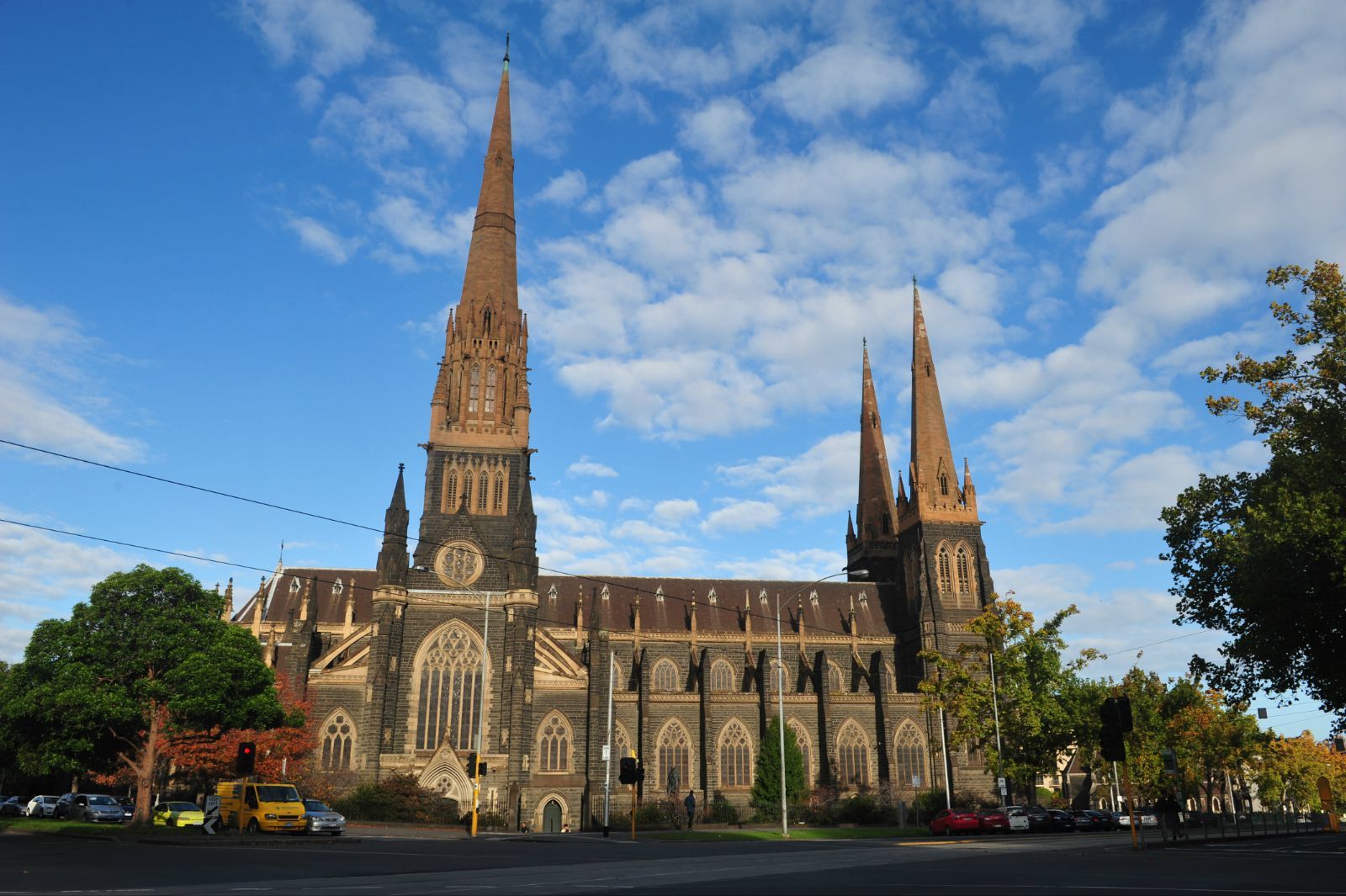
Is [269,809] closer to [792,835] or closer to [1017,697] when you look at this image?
[792,835]

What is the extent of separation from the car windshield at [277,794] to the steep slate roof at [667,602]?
34006 mm

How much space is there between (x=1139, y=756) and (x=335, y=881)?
52386 mm

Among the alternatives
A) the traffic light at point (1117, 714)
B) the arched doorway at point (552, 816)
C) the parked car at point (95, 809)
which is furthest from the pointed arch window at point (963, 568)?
the parked car at point (95, 809)

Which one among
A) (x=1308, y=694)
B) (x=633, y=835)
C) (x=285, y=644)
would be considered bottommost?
(x=633, y=835)

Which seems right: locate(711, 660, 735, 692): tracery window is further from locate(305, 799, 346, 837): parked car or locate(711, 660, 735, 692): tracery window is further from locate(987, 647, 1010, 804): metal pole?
locate(305, 799, 346, 837): parked car

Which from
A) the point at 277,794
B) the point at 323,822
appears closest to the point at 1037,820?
the point at 323,822

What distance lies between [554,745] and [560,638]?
36.1ft

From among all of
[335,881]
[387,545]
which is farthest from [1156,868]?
[387,545]

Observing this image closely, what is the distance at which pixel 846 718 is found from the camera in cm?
6275

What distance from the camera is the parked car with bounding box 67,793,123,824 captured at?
123ft

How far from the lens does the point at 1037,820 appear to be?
133ft

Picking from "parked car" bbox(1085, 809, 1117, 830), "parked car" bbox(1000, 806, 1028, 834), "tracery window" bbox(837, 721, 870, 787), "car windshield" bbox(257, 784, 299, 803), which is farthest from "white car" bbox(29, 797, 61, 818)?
"parked car" bbox(1085, 809, 1117, 830)

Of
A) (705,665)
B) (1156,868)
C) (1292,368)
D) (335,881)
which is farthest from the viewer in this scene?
(705,665)

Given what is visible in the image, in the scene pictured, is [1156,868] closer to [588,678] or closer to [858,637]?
[588,678]
